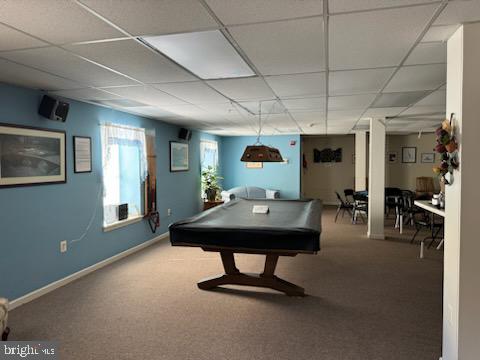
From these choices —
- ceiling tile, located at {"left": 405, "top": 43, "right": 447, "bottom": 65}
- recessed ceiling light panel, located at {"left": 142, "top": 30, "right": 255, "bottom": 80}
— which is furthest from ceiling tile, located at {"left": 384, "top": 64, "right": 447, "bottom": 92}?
recessed ceiling light panel, located at {"left": 142, "top": 30, "right": 255, "bottom": 80}

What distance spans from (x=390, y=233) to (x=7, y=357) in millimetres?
6215

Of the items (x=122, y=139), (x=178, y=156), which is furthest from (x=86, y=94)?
(x=178, y=156)

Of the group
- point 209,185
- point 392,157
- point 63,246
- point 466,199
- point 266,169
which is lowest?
point 63,246

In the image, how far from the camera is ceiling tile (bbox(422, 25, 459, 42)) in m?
1.95

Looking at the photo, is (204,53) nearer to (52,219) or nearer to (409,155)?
(52,219)

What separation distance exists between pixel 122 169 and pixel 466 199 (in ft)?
14.6

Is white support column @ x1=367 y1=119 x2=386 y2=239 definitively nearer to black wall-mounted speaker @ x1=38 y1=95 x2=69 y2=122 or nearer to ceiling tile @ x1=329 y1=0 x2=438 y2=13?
ceiling tile @ x1=329 y1=0 x2=438 y2=13

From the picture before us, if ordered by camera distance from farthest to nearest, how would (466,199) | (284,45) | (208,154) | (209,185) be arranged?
(208,154) < (209,185) < (284,45) < (466,199)

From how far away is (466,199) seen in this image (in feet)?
6.42

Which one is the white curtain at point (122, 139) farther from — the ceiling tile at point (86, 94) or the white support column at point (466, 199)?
the white support column at point (466, 199)

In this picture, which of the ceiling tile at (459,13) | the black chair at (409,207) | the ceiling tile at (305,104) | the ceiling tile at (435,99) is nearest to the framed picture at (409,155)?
the black chair at (409,207)

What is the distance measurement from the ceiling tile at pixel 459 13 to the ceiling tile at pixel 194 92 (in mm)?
2061

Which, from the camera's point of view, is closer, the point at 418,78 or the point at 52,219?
the point at 418,78

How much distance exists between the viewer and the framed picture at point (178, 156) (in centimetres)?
631
